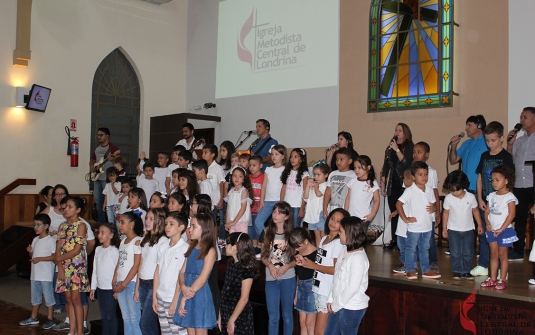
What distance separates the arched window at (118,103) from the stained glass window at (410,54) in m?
4.99

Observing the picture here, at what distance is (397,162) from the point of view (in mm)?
5625

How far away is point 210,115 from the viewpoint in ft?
35.6

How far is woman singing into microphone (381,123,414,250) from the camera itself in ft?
18.2

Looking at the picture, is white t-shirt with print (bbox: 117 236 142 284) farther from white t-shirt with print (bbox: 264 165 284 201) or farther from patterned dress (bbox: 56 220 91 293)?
white t-shirt with print (bbox: 264 165 284 201)

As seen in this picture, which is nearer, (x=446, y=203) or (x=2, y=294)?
(x=446, y=203)

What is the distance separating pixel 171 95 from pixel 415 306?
819 cm

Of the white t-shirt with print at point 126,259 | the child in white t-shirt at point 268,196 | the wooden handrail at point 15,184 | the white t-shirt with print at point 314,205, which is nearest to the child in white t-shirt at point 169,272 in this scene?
the white t-shirt with print at point 126,259

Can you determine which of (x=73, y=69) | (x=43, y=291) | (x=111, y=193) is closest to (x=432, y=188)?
(x=43, y=291)

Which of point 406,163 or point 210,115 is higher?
point 210,115

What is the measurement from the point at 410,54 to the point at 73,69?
588cm

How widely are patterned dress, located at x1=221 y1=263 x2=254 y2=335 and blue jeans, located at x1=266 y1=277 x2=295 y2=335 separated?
0.43 meters

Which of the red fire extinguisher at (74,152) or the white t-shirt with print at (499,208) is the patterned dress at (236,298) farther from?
the red fire extinguisher at (74,152)

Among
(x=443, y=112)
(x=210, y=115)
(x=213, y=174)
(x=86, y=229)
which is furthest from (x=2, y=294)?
(x=443, y=112)

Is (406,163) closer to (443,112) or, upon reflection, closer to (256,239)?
(256,239)
